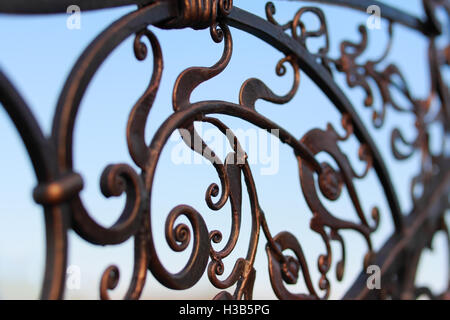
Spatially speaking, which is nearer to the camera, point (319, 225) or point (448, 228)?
point (319, 225)

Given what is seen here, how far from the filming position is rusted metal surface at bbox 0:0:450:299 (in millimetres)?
422

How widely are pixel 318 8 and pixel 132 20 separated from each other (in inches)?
14.8

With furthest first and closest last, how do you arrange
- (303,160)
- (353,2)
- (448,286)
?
1. (448,286)
2. (353,2)
3. (303,160)

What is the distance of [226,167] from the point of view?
0.60m

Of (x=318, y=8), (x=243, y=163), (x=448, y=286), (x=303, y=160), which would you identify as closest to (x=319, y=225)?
(x=303, y=160)

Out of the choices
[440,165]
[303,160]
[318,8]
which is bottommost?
[303,160]

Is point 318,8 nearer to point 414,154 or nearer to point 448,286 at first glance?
point 414,154

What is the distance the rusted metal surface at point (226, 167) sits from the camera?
1.39ft

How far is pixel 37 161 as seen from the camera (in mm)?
412

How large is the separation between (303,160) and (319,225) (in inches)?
3.3

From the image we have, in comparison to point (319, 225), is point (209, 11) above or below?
above
